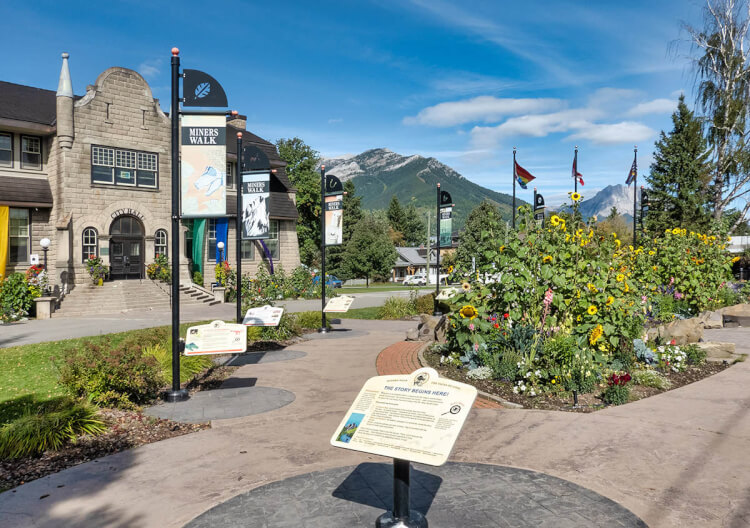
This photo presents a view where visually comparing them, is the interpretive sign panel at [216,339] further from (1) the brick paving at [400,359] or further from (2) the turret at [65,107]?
(2) the turret at [65,107]

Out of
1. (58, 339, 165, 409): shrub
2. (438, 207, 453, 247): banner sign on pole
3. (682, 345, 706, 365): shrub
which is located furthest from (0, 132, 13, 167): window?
(682, 345, 706, 365): shrub

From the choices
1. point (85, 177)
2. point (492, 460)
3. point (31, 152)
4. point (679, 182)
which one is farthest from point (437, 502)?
point (679, 182)

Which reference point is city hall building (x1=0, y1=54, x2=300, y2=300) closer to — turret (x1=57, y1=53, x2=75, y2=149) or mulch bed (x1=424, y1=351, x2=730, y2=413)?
turret (x1=57, y1=53, x2=75, y2=149)

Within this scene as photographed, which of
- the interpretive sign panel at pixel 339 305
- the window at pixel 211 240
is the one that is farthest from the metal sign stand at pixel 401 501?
the window at pixel 211 240

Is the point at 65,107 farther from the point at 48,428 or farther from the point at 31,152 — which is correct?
the point at 48,428

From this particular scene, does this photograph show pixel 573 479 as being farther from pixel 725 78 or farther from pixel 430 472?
pixel 725 78

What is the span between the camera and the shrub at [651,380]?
8.26 m

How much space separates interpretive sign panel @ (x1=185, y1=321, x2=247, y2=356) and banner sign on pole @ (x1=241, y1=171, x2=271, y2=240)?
4690 millimetres

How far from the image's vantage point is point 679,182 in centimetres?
3859

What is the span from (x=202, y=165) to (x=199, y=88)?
3.74ft

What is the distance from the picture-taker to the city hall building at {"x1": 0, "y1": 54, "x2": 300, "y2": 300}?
2247cm

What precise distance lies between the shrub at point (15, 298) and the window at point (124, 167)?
6243 millimetres

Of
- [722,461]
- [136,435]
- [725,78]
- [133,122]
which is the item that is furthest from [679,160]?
[136,435]

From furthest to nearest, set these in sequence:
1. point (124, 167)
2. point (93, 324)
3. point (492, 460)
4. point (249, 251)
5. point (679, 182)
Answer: point (679, 182)
point (249, 251)
point (124, 167)
point (93, 324)
point (492, 460)
